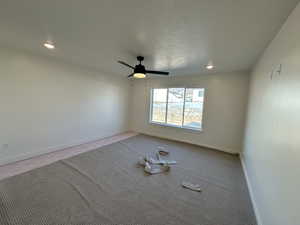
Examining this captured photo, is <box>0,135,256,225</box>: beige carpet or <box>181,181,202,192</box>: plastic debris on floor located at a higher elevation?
<box>181,181,202,192</box>: plastic debris on floor

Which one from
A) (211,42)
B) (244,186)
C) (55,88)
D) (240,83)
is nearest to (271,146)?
(244,186)

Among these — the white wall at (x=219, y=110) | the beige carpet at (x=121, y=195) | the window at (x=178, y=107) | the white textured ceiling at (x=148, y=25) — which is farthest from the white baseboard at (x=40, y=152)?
the white wall at (x=219, y=110)

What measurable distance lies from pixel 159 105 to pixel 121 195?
12.6 ft

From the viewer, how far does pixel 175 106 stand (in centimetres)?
500

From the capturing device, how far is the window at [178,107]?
14.8 ft

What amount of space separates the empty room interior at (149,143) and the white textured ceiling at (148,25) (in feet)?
0.05

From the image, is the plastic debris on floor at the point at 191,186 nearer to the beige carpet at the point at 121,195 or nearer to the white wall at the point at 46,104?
the beige carpet at the point at 121,195

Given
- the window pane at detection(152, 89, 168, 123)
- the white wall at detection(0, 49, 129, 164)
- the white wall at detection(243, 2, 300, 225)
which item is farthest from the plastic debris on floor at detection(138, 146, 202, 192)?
the white wall at detection(0, 49, 129, 164)

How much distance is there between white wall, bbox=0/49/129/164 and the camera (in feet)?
8.88

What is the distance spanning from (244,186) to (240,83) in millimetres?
2733

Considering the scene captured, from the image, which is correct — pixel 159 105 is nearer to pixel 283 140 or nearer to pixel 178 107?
pixel 178 107

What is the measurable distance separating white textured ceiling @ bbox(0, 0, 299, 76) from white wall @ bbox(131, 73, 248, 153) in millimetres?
1398

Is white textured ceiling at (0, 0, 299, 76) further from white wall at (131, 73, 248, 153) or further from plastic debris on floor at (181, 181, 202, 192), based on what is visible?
plastic debris on floor at (181, 181, 202, 192)

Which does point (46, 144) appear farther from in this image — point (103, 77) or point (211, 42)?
point (211, 42)
